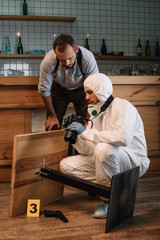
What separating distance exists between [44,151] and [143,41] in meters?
A: 3.63

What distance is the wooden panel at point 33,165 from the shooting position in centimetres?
178

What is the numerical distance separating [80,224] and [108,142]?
0.52 meters

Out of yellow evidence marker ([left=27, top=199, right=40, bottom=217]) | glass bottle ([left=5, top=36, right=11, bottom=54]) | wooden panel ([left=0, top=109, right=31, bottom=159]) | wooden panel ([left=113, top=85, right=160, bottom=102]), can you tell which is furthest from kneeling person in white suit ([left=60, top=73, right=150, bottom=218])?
glass bottle ([left=5, top=36, right=11, bottom=54])

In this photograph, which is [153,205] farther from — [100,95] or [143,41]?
[143,41]

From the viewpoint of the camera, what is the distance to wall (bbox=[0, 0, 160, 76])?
4441 millimetres

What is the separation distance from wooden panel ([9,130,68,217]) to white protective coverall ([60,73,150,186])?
0.13m

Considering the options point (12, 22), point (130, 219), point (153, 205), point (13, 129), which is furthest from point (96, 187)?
point (12, 22)

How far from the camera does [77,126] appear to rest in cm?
174

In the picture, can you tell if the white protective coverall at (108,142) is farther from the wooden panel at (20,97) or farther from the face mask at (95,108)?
the wooden panel at (20,97)

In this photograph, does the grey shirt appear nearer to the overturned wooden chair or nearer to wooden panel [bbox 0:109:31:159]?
wooden panel [bbox 0:109:31:159]

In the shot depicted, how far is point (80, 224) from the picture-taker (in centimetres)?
168

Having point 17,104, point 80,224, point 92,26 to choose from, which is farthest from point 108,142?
point 92,26

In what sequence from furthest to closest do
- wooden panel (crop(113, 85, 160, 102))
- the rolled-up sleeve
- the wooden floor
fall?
wooden panel (crop(113, 85, 160, 102)) → the rolled-up sleeve → the wooden floor

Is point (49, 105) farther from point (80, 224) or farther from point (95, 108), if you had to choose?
point (80, 224)
